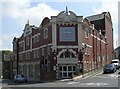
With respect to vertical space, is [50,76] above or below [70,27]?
below

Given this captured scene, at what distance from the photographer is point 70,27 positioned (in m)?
54.2

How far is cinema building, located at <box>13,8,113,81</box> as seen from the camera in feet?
176

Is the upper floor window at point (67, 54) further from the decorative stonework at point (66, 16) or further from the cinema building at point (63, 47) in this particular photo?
the decorative stonework at point (66, 16)

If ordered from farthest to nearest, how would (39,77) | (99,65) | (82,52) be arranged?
(99,65) → (39,77) → (82,52)

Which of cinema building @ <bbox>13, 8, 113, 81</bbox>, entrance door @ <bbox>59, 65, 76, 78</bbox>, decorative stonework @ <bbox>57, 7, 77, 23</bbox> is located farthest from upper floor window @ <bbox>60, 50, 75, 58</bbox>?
decorative stonework @ <bbox>57, 7, 77, 23</bbox>

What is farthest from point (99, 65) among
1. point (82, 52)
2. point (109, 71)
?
point (82, 52)

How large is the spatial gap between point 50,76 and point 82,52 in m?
6.88

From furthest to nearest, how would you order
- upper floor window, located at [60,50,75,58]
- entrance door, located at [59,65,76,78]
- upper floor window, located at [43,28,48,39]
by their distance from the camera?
1. upper floor window, located at [43,28,48,39]
2. upper floor window, located at [60,50,75,58]
3. entrance door, located at [59,65,76,78]

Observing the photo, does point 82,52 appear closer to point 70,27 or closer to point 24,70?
point 70,27

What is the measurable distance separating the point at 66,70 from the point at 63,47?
3967 millimetres

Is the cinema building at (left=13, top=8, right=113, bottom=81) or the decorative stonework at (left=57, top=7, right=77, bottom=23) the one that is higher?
the decorative stonework at (left=57, top=7, right=77, bottom=23)

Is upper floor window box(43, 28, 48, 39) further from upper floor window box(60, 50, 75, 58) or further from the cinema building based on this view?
upper floor window box(60, 50, 75, 58)

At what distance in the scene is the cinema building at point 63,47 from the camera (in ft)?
176

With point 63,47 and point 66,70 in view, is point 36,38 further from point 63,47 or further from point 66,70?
point 66,70
